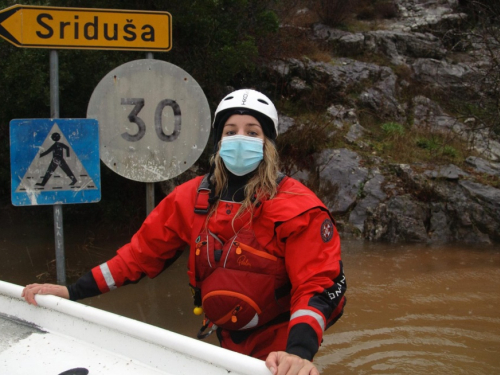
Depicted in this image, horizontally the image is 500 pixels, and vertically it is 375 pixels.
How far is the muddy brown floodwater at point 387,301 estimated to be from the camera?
4.13m

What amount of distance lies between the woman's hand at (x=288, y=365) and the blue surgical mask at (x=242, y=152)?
971 millimetres

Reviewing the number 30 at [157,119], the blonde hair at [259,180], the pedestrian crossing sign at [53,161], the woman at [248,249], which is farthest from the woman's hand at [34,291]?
the number 30 at [157,119]

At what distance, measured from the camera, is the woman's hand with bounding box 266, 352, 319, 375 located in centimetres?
152

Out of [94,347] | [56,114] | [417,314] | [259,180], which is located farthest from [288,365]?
[417,314]

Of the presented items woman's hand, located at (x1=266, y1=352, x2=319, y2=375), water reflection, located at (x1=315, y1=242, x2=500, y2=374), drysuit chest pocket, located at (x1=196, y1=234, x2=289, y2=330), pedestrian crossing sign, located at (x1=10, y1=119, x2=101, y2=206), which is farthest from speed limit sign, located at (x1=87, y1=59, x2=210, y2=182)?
woman's hand, located at (x1=266, y1=352, x2=319, y2=375)

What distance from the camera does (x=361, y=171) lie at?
313 inches

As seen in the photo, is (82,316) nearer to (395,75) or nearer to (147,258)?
(147,258)

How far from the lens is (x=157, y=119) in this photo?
397 cm

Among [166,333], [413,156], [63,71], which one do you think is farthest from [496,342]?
[63,71]

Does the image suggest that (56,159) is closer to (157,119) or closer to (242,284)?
(157,119)

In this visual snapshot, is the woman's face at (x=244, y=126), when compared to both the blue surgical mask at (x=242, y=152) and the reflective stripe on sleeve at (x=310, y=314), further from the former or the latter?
the reflective stripe on sleeve at (x=310, y=314)

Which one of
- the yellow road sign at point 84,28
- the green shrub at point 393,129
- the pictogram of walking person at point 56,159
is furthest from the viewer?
the green shrub at point 393,129

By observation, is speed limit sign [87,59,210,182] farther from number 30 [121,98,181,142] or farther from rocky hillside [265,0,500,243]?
rocky hillside [265,0,500,243]

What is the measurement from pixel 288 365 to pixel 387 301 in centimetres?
386
